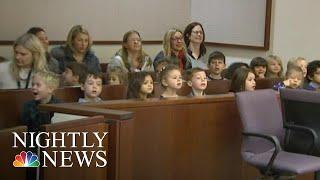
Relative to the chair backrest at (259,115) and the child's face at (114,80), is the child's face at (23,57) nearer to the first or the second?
the child's face at (114,80)

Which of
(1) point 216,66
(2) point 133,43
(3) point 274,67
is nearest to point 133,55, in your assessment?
(2) point 133,43

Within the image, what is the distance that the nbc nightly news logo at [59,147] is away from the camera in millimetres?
2598

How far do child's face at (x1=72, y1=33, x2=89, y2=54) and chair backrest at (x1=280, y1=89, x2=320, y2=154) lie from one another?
2.30m

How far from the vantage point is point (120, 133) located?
293cm

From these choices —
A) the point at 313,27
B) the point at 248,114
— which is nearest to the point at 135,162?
the point at 248,114

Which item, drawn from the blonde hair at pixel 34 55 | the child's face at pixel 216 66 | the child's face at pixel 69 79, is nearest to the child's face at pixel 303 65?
the child's face at pixel 216 66

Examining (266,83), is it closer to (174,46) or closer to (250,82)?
(250,82)

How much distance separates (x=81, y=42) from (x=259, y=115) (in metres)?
2.27

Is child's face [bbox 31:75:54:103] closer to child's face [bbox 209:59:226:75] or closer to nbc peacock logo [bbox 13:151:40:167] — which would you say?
nbc peacock logo [bbox 13:151:40:167]

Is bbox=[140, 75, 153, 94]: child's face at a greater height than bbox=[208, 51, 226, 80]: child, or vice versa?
bbox=[208, 51, 226, 80]: child

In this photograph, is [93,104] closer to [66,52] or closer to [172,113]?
[172,113]

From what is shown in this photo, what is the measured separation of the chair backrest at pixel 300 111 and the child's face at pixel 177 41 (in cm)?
218

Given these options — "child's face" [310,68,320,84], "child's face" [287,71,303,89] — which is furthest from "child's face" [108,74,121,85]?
"child's face" [310,68,320,84]

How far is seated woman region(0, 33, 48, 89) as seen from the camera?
4.36 meters
